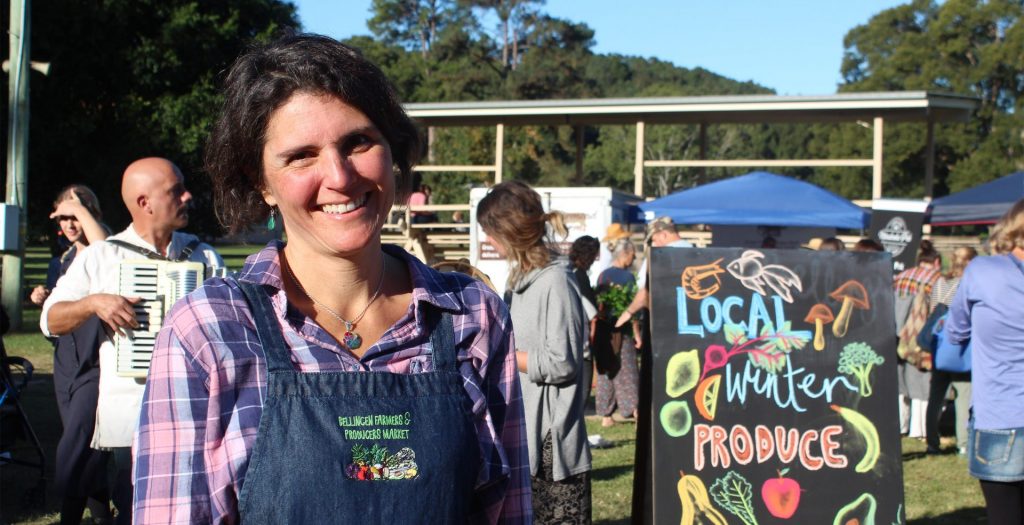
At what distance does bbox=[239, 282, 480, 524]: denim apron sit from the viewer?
1.61 metres

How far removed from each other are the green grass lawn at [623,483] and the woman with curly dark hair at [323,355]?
5041 millimetres

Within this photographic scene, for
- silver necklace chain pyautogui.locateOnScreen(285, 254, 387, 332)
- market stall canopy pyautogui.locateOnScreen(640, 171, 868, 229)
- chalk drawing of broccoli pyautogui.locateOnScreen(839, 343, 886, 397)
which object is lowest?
chalk drawing of broccoli pyautogui.locateOnScreen(839, 343, 886, 397)

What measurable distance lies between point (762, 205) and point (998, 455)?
770cm

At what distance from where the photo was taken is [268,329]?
5.54 feet

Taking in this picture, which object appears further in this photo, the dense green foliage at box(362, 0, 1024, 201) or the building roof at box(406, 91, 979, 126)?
the dense green foliage at box(362, 0, 1024, 201)

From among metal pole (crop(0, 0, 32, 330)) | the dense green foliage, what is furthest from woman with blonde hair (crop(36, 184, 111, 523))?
the dense green foliage

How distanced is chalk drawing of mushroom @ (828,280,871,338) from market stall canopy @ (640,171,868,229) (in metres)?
6.76

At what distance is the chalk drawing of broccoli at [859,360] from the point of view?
4.97m

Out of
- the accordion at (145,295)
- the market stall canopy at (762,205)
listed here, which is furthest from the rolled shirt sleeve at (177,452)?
the market stall canopy at (762,205)

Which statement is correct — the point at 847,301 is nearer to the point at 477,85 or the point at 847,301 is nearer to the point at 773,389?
the point at 773,389

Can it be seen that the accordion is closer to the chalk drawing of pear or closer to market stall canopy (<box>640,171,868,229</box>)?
the chalk drawing of pear

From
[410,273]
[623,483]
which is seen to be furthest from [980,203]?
[410,273]

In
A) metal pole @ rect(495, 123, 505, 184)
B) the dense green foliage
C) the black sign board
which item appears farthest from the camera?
the dense green foliage

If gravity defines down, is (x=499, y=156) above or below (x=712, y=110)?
below
